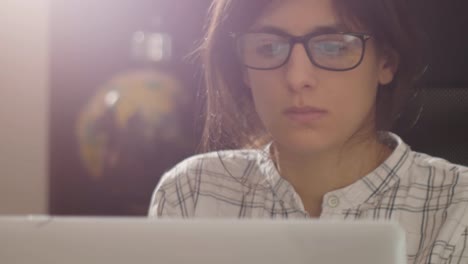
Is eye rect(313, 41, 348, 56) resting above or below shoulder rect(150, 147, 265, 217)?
above

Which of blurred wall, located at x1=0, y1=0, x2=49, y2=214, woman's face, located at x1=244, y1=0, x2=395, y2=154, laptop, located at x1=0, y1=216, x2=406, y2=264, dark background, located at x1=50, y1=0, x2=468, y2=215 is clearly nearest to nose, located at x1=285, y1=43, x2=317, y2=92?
woman's face, located at x1=244, y1=0, x2=395, y2=154

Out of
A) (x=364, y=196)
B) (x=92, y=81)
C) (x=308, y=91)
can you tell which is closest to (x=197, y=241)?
(x=308, y=91)

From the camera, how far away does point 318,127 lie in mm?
776

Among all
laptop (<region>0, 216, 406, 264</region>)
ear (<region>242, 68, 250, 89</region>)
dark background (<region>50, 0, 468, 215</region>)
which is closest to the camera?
laptop (<region>0, 216, 406, 264</region>)

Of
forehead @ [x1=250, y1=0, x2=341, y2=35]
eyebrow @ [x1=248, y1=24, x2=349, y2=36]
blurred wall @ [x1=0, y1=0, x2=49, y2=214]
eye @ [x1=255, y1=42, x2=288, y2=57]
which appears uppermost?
forehead @ [x1=250, y1=0, x2=341, y2=35]

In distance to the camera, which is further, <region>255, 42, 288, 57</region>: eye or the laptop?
<region>255, 42, 288, 57</region>: eye

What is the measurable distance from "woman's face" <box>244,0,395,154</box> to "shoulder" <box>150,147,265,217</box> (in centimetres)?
17

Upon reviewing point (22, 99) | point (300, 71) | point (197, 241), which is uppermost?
point (300, 71)

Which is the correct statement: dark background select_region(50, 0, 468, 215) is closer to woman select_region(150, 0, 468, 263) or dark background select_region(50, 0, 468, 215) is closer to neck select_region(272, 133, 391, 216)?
woman select_region(150, 0, 468, 263)

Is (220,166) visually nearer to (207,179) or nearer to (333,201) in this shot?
(207,179)

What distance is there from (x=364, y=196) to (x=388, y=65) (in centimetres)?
19

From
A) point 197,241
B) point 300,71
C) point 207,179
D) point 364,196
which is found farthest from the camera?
point 207,179

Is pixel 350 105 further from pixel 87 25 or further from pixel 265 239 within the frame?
pixel 87 25

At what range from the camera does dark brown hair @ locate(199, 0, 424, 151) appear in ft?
2.63
